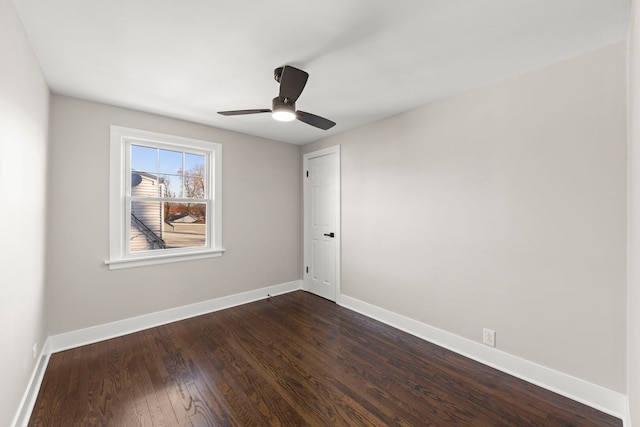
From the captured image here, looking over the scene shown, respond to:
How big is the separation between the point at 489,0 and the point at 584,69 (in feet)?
3.48

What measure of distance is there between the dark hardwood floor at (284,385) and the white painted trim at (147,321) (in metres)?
0.11

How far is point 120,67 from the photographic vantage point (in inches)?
80.8

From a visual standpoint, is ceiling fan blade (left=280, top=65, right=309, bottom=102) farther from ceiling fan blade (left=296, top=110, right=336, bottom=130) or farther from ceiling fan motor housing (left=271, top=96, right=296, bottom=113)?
ceiling fan blade (left=296, top=110, right=336, bottom=130)

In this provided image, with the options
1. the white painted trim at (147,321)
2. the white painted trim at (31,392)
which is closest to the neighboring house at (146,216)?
the white painted trim at (147,321)

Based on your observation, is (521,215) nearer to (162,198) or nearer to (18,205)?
(18,205)

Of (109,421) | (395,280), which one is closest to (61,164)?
(109,421)

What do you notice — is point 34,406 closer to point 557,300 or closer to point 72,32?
point 72,32

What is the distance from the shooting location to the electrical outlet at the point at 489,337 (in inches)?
89.4

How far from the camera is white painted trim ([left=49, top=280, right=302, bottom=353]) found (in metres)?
2.55

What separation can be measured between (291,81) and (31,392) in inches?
111

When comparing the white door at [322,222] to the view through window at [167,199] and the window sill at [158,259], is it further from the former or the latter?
the view through window at [167,199]

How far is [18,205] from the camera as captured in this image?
1.59 m

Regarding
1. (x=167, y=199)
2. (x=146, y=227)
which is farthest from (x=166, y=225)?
(x=167, y=199)

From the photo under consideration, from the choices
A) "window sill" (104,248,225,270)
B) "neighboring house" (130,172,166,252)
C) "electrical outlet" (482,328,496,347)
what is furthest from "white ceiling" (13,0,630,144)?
"electrical outlet" (482,328,496,347)
